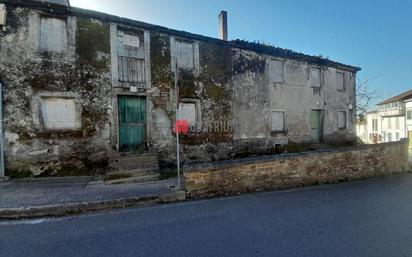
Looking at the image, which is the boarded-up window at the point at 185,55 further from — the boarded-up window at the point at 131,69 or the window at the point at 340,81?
the window at the point at 340,81

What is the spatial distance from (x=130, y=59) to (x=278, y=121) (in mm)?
9157

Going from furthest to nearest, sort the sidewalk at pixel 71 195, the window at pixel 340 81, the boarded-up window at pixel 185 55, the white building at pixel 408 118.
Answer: the white building at pixel 408 118, the window at pixel 340 81, the boarded-up window at pixel 185 55, the sidewalk at pixel 71 195

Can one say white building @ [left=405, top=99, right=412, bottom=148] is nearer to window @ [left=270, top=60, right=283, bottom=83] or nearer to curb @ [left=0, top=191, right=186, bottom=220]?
window @ [left=270, top=60, right=283, bottom=83]

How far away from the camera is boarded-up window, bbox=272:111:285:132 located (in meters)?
14.9

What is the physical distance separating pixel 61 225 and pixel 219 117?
9.05 metres

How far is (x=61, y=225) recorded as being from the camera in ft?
15.3

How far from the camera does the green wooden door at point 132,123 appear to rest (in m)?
10.3

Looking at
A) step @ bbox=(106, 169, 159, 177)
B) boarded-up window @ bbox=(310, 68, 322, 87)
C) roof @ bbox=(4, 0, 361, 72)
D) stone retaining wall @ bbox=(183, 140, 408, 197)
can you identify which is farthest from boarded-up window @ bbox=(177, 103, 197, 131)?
boarded-up window @ bbox=(310, 68, 322, 87)

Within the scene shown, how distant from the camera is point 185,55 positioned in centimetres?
1188

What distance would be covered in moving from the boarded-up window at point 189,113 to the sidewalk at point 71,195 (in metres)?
4.22

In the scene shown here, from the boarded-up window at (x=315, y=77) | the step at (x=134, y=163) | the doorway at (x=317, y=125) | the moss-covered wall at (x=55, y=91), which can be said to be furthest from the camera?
the doorway at (x=317, y=125)

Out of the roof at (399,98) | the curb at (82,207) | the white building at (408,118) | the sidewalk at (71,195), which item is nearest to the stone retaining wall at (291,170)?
the curb at (82,207)

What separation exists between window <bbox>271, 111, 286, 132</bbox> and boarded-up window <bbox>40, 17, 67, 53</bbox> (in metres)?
11.1

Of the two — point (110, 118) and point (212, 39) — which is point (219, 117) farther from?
point (110, 118)
